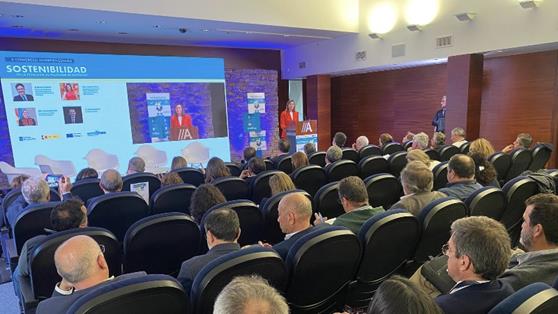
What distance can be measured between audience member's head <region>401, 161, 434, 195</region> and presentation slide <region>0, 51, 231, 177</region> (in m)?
6.25

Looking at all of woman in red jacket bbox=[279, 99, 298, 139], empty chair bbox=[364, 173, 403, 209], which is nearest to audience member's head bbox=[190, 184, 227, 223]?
empty chair bbox=[364, 173, 403, 209]

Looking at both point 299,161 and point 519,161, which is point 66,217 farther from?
point 519,161

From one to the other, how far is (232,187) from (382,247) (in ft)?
6.45

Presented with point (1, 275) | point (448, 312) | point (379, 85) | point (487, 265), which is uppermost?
point (379, 85)

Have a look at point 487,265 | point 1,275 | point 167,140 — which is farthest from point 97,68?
point 487,265

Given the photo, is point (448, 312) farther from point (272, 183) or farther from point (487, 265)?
point (272, 183)

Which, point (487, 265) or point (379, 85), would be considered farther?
point (379, 85)

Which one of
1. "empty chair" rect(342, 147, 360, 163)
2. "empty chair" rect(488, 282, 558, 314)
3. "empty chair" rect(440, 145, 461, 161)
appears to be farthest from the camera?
"empty chair" rect(342, 147, 360, 163)

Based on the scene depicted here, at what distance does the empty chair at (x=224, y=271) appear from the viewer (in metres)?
1.54

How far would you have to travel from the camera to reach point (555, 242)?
1.84 meters

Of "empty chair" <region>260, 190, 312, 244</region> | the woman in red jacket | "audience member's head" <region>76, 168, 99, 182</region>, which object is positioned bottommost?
"empty chair" <region>260, 190, 312, 244</region>

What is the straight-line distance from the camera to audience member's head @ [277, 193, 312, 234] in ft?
7.63

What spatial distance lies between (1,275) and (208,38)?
21.0ft

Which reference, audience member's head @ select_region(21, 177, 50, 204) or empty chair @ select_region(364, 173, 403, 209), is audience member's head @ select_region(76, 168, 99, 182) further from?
empty chair @ select_region(364, 173, 403, 209)
